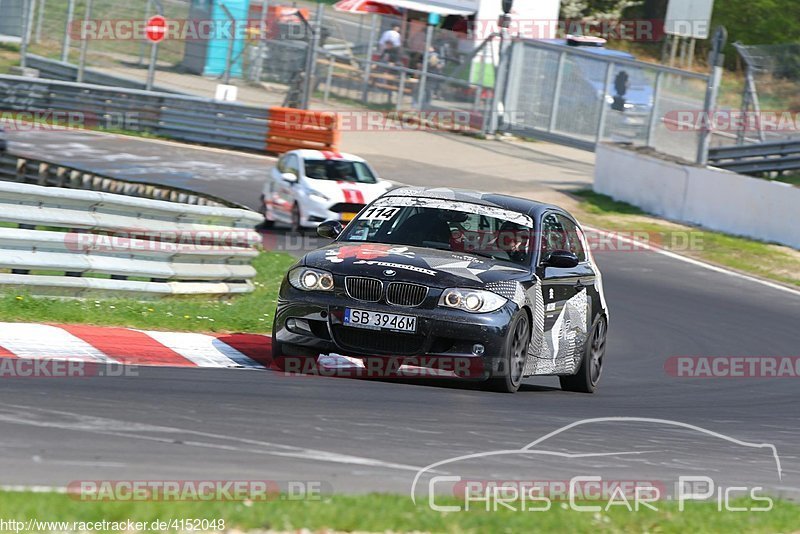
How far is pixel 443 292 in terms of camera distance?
8758 mm

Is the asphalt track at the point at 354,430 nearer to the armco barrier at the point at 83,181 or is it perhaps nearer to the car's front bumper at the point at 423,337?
the car's front bumper at the point at 423,337

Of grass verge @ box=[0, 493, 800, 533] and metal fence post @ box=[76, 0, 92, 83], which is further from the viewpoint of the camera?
metal fence post @ box=[76, 0, 92, 83]

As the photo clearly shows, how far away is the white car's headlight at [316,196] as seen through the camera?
20719 millimetres

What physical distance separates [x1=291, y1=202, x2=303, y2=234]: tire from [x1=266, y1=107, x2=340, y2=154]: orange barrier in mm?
8350

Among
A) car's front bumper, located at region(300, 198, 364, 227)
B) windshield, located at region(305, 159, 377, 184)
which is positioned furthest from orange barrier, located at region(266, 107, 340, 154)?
car's front bumper, located at region(300, 198, 364, 227)

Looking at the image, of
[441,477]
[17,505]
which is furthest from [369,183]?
[17,505]

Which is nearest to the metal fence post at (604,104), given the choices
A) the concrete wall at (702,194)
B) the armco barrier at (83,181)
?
the concrete wall at (702,194)

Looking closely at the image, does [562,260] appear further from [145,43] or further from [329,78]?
[145,43]

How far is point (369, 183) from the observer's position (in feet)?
70.8

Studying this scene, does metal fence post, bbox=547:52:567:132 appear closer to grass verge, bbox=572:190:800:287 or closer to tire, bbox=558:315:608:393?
grass verge, bbox=572:190:800:287

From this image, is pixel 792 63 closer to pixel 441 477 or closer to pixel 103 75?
pixel 103 75

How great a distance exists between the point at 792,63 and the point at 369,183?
9610 mm

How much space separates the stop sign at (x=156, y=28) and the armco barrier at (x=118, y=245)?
22660mm

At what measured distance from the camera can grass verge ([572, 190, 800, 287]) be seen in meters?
21.2
